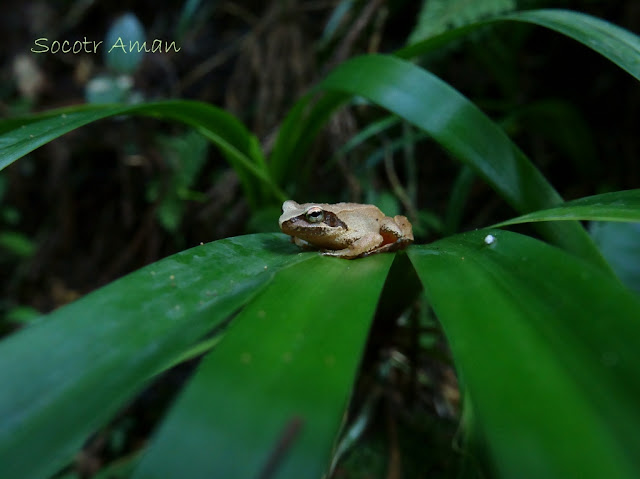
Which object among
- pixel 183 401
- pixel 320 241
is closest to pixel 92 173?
pixel 320 241

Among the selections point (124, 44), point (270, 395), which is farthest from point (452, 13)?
point (270, 395)

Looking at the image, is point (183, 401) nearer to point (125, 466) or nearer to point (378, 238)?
point (378, 238)

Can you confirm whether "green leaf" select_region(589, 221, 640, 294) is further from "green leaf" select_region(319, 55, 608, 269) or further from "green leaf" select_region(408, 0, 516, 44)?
"green leaf" select_region(408, 0, 516, 44)

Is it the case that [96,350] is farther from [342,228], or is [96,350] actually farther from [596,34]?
[596,34]

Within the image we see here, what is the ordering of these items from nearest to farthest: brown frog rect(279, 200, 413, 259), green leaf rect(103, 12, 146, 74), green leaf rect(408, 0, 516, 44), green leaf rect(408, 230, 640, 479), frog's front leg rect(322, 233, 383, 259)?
1. green leaf rect(408, 230, 640, 479)
2. frog's front leg rect(322, 233, 383, 259)
3. brown frog rect(279, 200, 413, 259)
4. green leaf rect(408, 0, 516, 44)
5. green leaf rect(103, 12, 146, 74)

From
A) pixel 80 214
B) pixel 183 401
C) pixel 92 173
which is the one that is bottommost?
pixel 183 401

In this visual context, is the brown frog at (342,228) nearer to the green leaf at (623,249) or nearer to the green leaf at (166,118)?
the green leaf at (166,118)

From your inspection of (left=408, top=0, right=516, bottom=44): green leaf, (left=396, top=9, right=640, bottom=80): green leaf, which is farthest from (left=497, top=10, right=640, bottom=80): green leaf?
(left=408, top=0, right=516, bottom=44): green leaf
